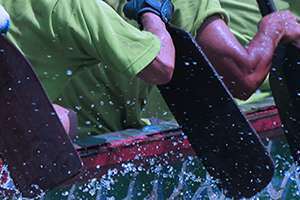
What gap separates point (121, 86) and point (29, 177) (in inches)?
19.8

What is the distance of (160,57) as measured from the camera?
209 cm

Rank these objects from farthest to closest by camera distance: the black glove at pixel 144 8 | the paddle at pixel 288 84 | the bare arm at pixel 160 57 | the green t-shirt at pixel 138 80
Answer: the paddle at pixel 288 84
the green t-shirt at pixel 138 80
the black glove at pixel 144 8
the bare arm at pixel 160 57

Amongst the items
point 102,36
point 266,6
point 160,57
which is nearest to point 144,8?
point 160,57

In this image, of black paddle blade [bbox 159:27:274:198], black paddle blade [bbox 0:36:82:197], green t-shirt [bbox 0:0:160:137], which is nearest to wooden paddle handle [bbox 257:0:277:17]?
black paddle blade [bbox 159:27:274:198]

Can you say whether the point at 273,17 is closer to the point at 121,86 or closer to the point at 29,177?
the point at 121,86

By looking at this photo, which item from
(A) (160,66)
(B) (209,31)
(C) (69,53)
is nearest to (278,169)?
(B) (209,31)

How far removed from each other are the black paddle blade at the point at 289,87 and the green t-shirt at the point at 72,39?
0.57 metres

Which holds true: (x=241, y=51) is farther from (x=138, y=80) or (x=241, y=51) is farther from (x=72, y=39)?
(x=72, y=39)

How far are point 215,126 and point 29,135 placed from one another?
590 millimetres

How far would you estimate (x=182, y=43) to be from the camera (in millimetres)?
2238

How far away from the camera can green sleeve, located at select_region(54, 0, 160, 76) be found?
1.93 m

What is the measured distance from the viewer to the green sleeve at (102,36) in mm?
1931

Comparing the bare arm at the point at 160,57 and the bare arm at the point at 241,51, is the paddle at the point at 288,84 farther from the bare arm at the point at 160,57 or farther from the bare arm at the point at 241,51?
the bare arm at the point at 160,57

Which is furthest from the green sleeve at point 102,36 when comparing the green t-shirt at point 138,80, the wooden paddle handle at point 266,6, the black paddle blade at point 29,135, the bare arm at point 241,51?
the wooden paddle handle at point 266,6
